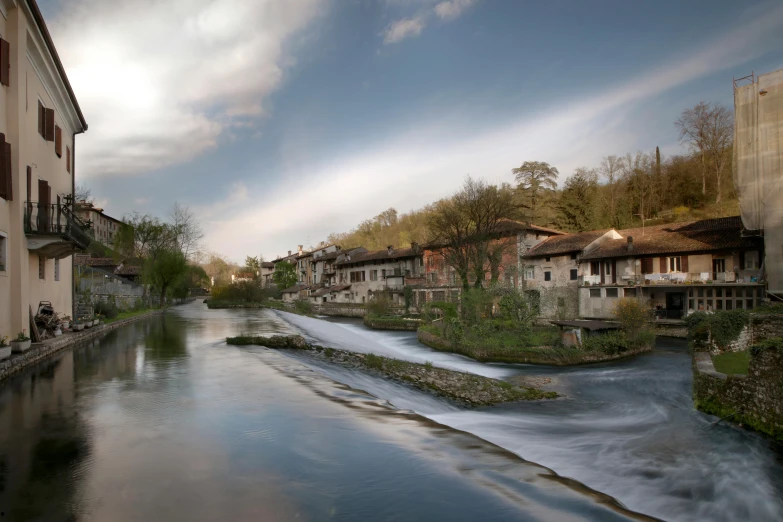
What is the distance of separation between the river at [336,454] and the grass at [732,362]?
65.0 inches

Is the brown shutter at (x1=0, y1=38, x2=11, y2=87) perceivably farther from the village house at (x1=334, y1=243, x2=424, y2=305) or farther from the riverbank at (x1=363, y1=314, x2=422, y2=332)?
the village house at (x1=334, y1=243, x2=424, y2=305)

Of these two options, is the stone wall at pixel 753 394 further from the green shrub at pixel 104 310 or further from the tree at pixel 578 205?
the tree at pixel 578 205

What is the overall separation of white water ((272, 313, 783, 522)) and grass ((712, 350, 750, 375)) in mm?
1280

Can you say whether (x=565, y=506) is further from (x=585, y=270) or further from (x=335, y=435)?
(x=585, y=270)

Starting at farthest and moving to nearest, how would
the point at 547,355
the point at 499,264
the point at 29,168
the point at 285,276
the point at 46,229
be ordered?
the point at 285,276 < the point at 499,264 < the point at 547,355 < the point at 29,168 < the point at 46,229

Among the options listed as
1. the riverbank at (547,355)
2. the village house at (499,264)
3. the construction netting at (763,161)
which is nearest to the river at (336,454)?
the riverbank at (547,355)

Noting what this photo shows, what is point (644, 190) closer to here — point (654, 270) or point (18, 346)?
point (654, 270)

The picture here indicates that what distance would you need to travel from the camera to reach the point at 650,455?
837cm

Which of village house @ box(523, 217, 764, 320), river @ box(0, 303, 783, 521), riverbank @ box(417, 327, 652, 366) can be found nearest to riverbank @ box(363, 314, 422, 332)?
village house @ box(523, 217, 764, 320)

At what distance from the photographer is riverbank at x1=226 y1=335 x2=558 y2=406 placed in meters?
12.2

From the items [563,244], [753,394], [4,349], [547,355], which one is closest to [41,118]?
[4,349]

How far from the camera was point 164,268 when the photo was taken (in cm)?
5000

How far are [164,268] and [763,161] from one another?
2041 inches

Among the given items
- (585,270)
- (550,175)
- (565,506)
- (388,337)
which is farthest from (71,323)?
(550,175)
